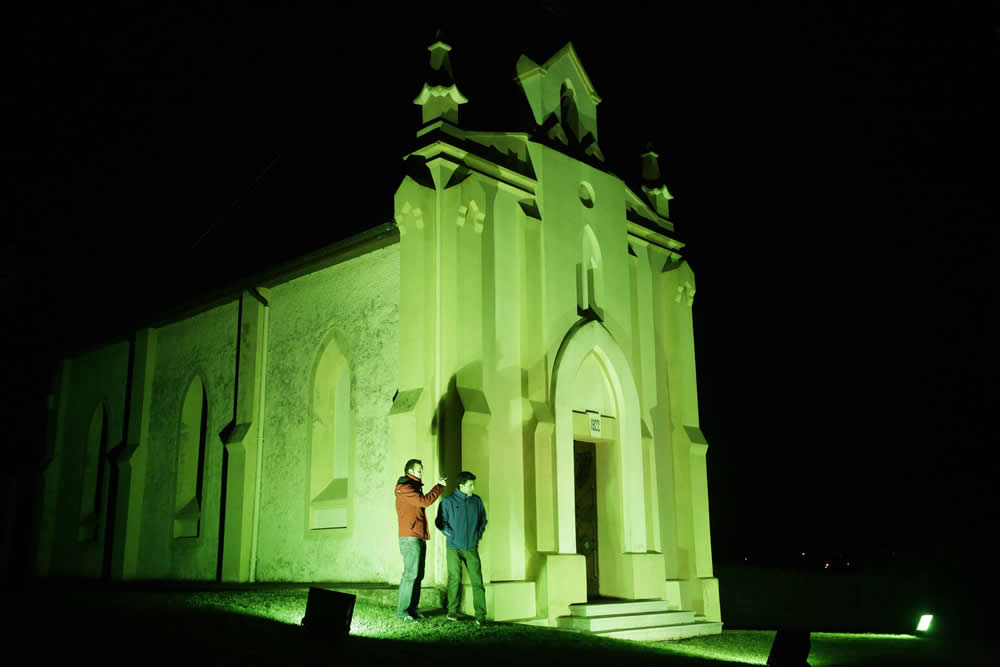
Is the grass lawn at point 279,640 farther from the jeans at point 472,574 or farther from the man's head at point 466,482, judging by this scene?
the man's head at point 466,482

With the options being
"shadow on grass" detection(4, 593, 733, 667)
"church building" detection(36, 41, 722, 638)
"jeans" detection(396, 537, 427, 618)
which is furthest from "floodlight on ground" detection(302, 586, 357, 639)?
"church building" detection(36, 41, 722, 638)

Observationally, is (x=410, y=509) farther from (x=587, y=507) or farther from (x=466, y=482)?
(x=587, y=507)

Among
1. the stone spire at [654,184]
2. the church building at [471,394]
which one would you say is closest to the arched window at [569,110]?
the church building at [471,394]

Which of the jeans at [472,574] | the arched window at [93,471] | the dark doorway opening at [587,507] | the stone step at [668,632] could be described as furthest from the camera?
the arched window at [93,471]

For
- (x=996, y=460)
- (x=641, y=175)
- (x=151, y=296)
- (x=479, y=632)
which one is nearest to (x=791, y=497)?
(x=996, y=460)

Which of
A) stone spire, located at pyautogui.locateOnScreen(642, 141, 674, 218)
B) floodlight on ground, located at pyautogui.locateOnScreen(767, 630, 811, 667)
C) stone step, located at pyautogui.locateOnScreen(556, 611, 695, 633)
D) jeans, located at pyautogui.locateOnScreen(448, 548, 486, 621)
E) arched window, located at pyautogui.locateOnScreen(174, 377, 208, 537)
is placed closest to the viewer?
floodlight on ground, located at pyautogui.locateOnScreen(767, 630, 811, 667)

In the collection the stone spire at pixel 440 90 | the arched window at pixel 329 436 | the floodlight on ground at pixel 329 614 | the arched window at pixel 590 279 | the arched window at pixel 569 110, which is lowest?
the floodlight on ground at pixel 329 614

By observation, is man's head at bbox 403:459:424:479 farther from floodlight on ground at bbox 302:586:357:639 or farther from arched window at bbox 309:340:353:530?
arched window at bbox 309:340:353:530

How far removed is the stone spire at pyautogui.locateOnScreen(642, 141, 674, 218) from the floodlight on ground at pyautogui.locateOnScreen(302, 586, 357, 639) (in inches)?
457

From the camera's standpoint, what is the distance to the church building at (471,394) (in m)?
13.3

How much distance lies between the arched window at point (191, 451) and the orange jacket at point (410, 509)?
29.9ft

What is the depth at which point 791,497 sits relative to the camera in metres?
41.6

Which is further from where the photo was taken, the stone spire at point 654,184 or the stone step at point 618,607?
the stone spire at point 654,184

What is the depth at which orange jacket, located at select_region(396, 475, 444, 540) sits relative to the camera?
11312 mm
